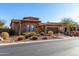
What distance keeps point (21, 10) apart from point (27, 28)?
1000cm

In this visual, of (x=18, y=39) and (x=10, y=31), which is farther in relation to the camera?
(x=10, y=31)

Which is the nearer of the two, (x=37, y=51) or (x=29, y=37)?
(x=37, y=51)

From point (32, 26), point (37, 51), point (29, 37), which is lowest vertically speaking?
point (29, 37)

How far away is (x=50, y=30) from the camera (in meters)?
26.2

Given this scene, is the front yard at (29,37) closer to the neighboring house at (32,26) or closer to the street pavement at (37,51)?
the neighboring house at (32,26)

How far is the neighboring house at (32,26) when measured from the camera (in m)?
25.1

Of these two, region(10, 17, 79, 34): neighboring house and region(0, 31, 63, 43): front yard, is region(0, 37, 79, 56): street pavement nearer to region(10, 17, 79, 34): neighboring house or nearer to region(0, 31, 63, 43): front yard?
region(0, 31, 63, 43): front yard

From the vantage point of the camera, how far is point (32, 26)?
26250 mm

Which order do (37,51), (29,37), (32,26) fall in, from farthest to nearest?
(32,26)
(29,37)
(37,51)

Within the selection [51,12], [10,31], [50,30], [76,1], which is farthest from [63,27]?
[76,1]

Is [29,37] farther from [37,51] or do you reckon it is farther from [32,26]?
[37,51]

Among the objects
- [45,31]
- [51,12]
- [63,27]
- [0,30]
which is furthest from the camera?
[63,27]

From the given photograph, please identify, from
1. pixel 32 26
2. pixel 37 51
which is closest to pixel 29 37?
pixel 32 26

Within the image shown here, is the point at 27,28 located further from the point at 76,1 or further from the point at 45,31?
the point at 76,1
